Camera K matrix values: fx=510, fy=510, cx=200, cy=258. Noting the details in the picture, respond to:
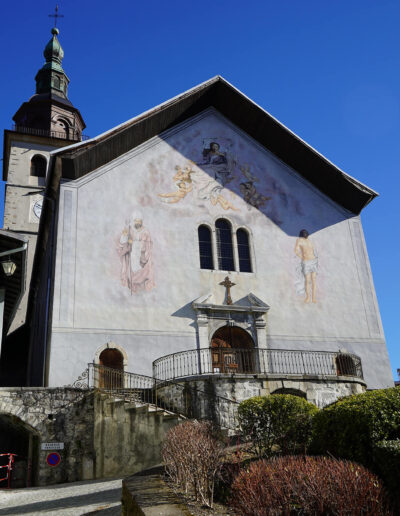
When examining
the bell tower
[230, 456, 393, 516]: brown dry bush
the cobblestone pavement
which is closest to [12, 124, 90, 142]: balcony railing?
the bell tower

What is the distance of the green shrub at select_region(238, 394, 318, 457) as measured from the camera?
834 centimetres

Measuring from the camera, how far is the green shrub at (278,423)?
834 centimetres

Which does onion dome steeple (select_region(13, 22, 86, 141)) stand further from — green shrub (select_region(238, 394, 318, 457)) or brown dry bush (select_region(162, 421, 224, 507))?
brown dry bush (select_region(162, 421, 224, 507))

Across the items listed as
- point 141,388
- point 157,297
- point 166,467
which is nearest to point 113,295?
point 157,297

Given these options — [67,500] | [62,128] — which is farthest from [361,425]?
[62,128]

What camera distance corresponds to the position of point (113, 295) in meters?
17.4

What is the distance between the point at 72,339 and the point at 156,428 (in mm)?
4517

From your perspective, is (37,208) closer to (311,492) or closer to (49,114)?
(49,114)

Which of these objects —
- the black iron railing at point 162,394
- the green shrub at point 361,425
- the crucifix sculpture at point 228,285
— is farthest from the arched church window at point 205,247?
the green shrub at point 361,425

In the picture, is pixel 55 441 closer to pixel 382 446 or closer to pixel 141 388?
pixel 141 388

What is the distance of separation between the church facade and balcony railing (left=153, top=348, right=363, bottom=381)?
0.05 metres

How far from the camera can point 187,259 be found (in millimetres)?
19203

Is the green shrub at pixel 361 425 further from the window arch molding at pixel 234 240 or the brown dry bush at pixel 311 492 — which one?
the window arch molding at pixel 234 240

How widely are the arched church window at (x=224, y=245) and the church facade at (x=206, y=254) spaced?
0.04m
